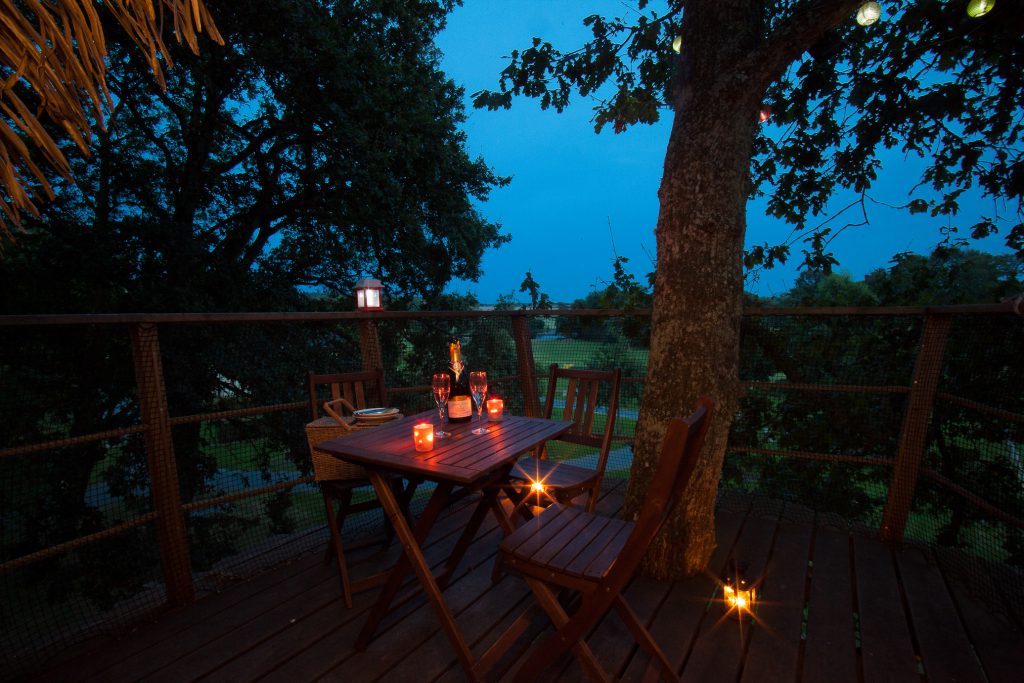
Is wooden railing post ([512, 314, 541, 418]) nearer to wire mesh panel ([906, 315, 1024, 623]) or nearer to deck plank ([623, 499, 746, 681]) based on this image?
deck plank ([623, 499, 746, 681])

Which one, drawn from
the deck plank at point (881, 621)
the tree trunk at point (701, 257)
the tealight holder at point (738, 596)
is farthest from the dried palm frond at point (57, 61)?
the deck plank at point (881, 621)

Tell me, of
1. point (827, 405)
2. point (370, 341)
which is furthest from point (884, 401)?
point (370, 341)

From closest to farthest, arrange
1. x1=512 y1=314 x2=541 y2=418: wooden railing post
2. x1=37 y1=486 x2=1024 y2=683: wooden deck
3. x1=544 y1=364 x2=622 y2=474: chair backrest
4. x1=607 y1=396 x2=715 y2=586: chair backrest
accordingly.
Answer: x1=607 y1=396 x2=715 y2=586: chair backrest
x1=37 y1=486 x2=1024 y2=683: wooden deck
x1=544 y1=364 x2=622 y2=474: chair backrest
x1=512 y1=314 x2=541 y2=418: wooden railing post

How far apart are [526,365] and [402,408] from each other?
1535mm

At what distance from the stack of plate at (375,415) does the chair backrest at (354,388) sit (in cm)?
26

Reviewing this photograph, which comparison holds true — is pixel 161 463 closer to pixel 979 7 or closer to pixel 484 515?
pixel 484 515

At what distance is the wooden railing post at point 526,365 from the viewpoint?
3830mm

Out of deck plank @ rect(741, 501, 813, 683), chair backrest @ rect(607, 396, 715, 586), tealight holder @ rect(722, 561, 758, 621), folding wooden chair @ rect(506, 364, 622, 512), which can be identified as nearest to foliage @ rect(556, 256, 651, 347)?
folding wooden chair @ rect(506, 364, 622, 512)

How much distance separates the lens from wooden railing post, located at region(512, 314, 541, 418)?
3830mm

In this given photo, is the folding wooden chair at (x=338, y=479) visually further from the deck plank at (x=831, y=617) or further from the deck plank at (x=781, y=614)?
the deck plank at (x=831, y=617)

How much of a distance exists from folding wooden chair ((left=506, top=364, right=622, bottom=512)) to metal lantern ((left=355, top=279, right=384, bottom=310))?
1211 millimetres

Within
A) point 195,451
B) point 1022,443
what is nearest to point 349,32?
point 195,451

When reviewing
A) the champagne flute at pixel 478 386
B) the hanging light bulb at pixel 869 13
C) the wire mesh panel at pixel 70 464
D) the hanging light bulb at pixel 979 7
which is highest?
the hanging light bulb at pixel 869 13

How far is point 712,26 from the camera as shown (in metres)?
2.17
